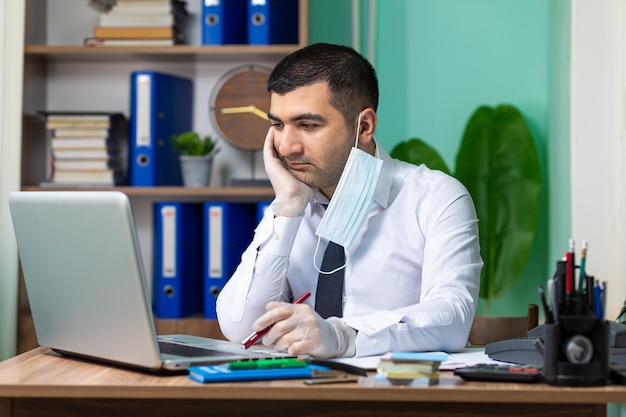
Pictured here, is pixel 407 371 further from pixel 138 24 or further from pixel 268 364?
pixel 138 24

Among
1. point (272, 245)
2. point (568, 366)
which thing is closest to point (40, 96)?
point (272, 245)

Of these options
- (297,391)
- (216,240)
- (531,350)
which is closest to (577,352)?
(531,350)

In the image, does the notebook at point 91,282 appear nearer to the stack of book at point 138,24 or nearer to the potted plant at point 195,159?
the potted plant at point 195,159

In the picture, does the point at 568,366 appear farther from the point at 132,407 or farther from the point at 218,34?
the point at 218,34

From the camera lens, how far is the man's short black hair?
1.99 meters

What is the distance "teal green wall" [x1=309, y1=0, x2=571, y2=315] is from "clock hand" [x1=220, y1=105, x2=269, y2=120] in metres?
0.42

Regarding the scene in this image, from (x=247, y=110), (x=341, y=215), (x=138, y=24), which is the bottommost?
(x=341, y=215)

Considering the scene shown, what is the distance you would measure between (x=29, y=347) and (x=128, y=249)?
1920mm

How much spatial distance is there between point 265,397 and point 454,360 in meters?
0.38

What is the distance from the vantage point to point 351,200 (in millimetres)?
1945

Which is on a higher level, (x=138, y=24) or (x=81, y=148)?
(x=138, y=24)

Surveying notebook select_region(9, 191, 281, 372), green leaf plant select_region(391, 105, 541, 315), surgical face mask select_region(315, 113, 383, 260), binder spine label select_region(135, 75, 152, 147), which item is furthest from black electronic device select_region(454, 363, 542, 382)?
binder spine label select_region(135, 75, 152, 147)

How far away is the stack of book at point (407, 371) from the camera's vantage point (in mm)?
1173

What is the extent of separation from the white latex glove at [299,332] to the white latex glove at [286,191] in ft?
1.62
